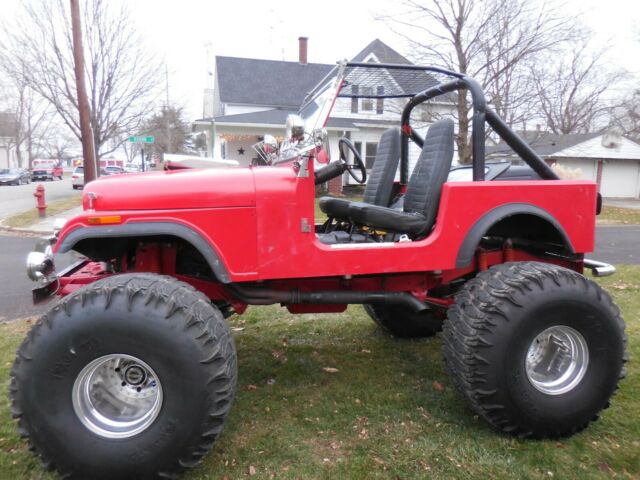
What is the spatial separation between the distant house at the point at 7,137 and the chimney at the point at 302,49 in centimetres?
3998

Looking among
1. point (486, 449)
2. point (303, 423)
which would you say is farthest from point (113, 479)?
point (486, 449)

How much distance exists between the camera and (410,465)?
8.41ft

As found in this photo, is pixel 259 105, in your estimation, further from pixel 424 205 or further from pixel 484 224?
pixel 484 224

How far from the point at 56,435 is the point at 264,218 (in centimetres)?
145

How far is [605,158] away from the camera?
90.5ft

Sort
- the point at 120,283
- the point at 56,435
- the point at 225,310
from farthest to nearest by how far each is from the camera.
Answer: the point at 225,310 < the point at 120,283 < the point at 56,435

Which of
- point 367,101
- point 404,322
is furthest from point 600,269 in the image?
point 367,101

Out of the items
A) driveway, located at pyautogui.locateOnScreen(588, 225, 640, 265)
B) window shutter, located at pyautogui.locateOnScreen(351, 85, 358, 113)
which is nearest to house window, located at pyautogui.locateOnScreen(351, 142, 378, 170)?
driveway, located at pyautogui.locateOnScreen(588, 225, 640, 265)

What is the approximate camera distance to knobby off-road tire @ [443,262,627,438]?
2.66 metres

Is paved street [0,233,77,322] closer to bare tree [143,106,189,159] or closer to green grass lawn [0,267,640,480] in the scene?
green grass lawn [0,267,640,480]

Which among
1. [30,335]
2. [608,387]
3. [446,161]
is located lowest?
[608,387]

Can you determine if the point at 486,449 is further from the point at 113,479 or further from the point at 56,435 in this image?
the point at 56,435

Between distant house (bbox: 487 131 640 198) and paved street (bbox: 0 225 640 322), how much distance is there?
49.5 ft

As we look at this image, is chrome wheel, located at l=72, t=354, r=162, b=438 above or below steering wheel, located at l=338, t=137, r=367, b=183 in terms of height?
below
